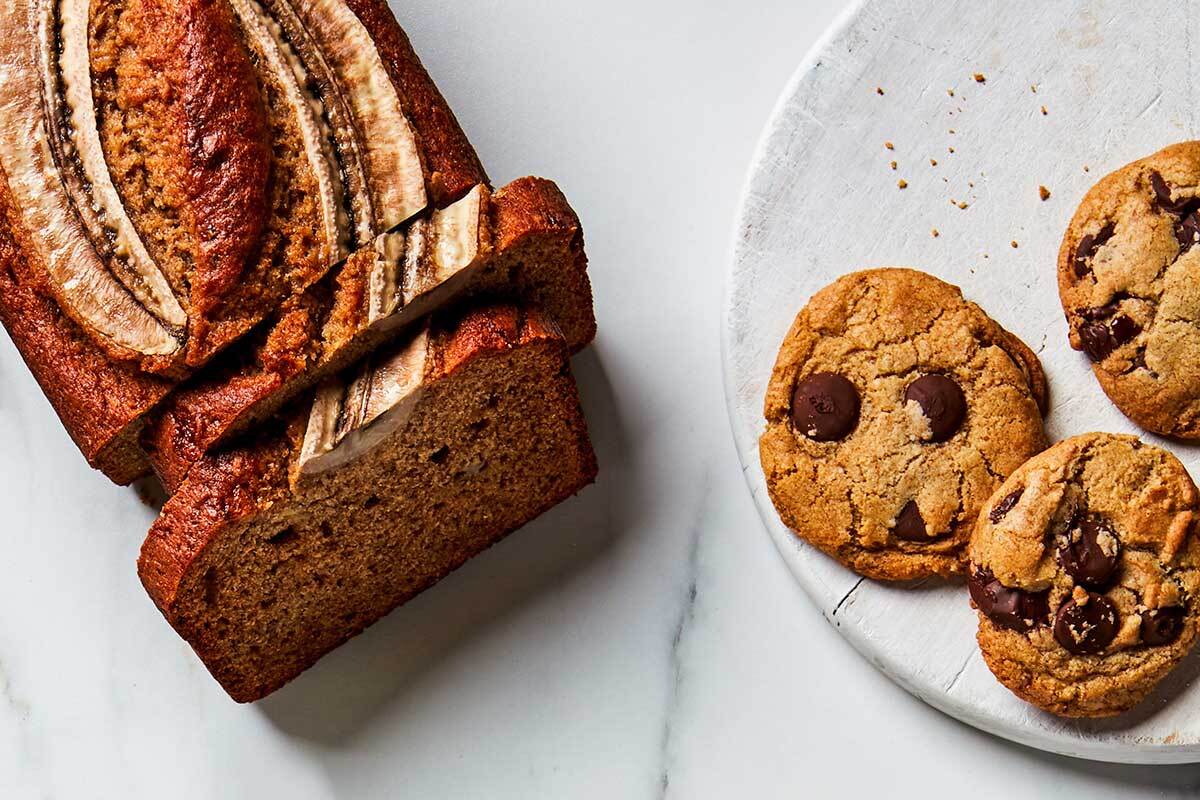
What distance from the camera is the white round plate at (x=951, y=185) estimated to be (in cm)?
282

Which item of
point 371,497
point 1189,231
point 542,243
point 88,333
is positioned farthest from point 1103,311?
point 88,333

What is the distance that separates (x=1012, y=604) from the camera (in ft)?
8.39

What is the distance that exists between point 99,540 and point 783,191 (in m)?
1.96

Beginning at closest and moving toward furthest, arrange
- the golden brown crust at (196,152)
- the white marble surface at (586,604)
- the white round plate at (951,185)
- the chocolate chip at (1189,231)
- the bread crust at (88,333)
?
the golden brown crust at (196,152), the bread crust at (88,333), the chocolate chip at (1189,231), the white round plate at (951,185), the white marble surface at (586,604)

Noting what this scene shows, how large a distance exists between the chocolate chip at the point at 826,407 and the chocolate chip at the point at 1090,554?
524 millimetres

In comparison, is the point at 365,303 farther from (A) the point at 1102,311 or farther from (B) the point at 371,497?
(A) the point at 1102,311

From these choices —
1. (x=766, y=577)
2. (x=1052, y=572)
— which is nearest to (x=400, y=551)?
(x=766, y=577)

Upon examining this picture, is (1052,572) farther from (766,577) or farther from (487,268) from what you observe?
(487,268)

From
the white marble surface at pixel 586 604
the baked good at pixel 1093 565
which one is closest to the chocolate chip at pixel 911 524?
the baked good at pixel 1093 565

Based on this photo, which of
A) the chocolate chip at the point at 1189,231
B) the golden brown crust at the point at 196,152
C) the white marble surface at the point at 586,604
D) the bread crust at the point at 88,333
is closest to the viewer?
the golden brown crust at the point at 196,152

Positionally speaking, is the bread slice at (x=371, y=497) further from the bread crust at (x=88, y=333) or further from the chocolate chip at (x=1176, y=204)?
the chocolate chip at (x=1176, y=204)

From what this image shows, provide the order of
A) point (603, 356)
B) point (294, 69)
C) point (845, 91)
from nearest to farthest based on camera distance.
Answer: point (294, 69), point (845, 91), point (603, 356)

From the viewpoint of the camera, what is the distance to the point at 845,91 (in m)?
2.91

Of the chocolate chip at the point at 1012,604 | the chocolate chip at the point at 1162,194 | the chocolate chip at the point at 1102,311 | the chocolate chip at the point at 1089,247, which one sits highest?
the chocolate chip at the point at 1162,194
